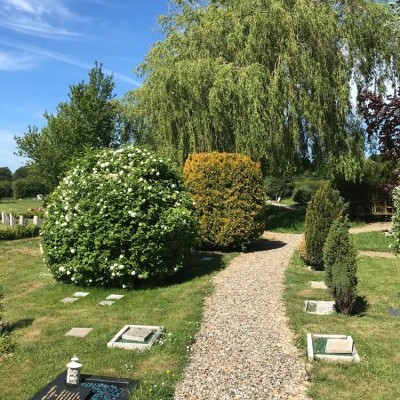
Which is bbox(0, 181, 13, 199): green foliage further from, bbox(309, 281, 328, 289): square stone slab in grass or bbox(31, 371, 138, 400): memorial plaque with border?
bbox(31, 371, 138, 400): memorial plaque with border

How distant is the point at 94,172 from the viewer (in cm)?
1003

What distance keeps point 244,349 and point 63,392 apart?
7.95ft

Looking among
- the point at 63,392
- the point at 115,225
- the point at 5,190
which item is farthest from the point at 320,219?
the point at 5,190

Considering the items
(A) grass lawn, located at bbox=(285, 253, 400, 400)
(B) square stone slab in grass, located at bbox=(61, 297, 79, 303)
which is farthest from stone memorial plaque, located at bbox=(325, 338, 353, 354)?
(B) square stone slab in grass, located at bbox=(61, 297, 79, 303)

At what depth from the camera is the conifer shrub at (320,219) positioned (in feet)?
35.1

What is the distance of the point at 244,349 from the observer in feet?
19.4

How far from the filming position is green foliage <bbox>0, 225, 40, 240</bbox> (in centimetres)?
1744

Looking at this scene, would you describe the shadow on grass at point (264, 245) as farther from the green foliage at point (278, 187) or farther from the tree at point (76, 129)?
the green foliage at point (278, 187)

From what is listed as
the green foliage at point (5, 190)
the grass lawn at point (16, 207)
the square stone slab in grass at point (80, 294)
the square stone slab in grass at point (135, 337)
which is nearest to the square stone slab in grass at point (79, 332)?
the square stone slab in grass at point (135, 337)

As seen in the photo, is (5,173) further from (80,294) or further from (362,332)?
(362,332)

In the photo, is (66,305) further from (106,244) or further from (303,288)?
(303,288)

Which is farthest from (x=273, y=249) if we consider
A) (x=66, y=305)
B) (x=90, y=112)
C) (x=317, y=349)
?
(x=90, y=112)

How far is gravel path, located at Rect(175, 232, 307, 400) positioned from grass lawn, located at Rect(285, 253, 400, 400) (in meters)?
0.21

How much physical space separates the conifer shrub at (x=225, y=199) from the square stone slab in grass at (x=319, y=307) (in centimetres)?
540
